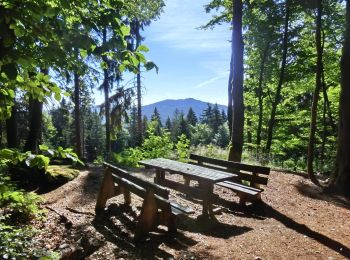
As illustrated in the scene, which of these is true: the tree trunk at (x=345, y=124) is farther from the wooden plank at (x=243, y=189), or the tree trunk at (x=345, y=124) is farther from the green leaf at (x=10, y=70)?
the green leaf at (x=10, y=70)

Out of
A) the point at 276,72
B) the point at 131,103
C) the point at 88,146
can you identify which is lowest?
the point at 88,146

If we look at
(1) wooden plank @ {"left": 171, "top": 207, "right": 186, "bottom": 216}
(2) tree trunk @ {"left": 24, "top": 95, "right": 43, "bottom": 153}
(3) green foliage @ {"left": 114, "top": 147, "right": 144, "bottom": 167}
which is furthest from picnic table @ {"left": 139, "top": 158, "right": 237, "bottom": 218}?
(2) tree trunk @ {"left": 24, "top": 95, "right": 43, "bottom": 153}

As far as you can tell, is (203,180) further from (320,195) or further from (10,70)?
(10,70)

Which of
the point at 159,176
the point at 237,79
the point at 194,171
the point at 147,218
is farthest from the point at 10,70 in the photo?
the point at 237,79

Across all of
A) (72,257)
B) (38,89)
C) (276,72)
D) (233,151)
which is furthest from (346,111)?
(276,72)

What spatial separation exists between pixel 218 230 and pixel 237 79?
213 inches

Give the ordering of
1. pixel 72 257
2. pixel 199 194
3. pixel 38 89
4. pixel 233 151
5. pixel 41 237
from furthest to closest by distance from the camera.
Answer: pixel 233 151, pixel 199 194, pixel 41 237, pixel 72 257, pixel 38 89

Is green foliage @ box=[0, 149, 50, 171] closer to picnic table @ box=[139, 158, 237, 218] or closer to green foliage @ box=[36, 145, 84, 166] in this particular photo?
green foliage @ box=[36, 145, 84, 166]

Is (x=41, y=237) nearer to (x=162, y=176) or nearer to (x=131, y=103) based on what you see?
(x=162, y=176)

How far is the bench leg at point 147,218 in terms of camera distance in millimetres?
5336

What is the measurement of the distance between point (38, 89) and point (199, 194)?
15.1 ft

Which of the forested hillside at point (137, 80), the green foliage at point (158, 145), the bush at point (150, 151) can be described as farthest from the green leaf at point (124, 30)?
the green foliage at point (158, 145)

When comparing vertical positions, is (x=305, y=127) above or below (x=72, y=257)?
above

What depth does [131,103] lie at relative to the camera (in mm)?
21422
